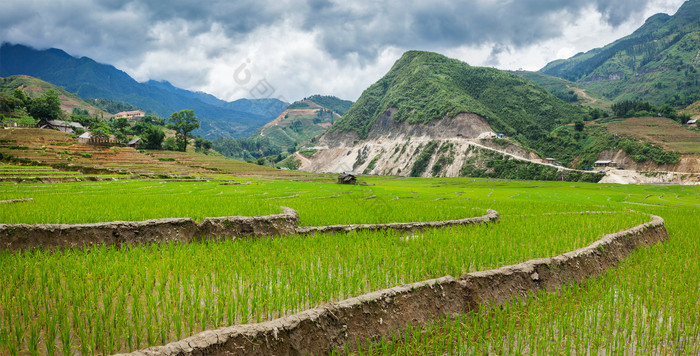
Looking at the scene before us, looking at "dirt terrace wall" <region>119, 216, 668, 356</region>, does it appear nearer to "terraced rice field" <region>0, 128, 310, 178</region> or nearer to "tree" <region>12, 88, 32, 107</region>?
"terraced rice field" <region>0, 128, 310, 178</region>

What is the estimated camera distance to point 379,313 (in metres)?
4.20

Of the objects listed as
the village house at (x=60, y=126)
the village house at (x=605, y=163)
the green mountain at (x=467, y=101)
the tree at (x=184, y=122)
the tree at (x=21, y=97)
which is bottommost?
the village house at (x=605, y=163)

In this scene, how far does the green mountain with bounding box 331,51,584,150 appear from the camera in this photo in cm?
12681

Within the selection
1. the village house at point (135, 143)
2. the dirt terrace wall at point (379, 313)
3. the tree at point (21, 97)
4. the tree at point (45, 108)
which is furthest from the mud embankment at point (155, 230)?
the tree at point (21, 97)

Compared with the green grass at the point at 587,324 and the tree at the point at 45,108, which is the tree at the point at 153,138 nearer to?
the tree at the point at 45,108

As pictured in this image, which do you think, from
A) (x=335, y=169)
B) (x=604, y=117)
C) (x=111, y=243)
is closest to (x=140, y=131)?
(x=335, y=169)

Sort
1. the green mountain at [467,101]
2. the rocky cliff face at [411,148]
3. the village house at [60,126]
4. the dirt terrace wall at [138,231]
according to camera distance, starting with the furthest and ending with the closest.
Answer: the green mountain at [467,101], the rocky cliff face at [411,148], the village house at [60,126], the dirt terrace wall at [138,231]

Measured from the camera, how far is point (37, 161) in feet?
142

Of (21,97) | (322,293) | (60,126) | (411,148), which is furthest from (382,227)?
(21,97)

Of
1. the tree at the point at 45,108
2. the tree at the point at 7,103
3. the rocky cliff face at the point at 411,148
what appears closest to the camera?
the tree at the point at 7,103

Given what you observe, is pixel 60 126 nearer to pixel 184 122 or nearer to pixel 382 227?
pixel 184 122

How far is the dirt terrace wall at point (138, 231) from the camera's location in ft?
23.1

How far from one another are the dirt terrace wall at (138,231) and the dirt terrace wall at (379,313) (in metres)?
5.53

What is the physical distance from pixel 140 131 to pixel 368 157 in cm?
8271
